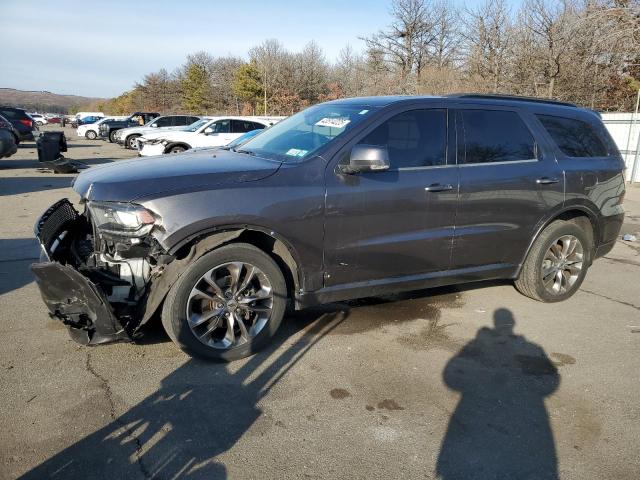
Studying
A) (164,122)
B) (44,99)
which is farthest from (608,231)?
(44,99)

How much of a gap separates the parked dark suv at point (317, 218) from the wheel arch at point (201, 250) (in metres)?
0.01

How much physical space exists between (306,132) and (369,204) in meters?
0.95

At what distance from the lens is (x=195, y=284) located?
11.3 feet

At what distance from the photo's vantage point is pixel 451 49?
35.9 m

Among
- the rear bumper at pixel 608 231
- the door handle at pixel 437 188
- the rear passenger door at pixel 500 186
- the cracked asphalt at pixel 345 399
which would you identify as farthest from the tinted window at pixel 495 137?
the cracked asphalt at pixel 345 399

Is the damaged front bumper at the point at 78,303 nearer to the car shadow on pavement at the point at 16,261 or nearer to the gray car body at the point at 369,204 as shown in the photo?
the gray car body at the point at 369,204

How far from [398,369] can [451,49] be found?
1437 inches

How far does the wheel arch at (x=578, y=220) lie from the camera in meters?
4.80

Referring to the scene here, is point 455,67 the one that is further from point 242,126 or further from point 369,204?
point 369,204

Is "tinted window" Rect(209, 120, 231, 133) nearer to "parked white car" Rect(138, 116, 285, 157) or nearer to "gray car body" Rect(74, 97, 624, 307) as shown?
"parked white car" Rect(138, 116, 285, 157)

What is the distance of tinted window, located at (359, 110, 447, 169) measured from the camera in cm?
400

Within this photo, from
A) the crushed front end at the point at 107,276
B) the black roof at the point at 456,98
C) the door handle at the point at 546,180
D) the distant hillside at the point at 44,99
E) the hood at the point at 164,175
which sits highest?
the distant hillside at the point at 44,99

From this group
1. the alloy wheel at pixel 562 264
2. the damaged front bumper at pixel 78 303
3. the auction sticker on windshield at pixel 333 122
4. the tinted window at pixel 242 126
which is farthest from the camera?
the tinted window at pixel 242 126

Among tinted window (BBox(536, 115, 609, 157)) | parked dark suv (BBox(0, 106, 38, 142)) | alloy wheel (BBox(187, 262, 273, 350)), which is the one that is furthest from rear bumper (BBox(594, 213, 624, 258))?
parked dark suv (BBox(0, 106, 38, 142))
